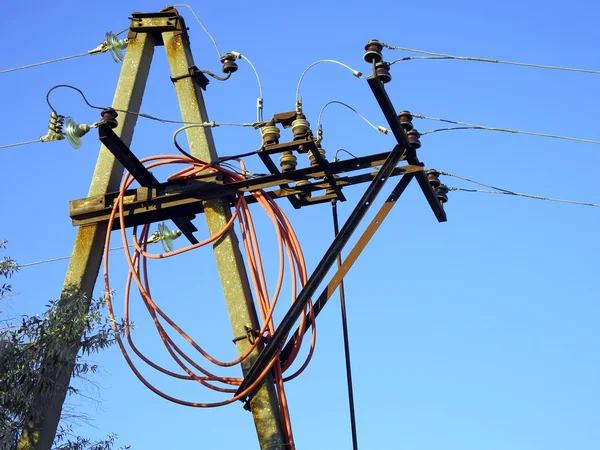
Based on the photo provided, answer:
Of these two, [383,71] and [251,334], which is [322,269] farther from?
[383,71]

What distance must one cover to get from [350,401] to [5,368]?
3048 mm

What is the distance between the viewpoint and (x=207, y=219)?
1046cm

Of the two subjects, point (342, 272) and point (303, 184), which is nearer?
point (342, 272)

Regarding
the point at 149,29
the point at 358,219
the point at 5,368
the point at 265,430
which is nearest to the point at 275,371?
the point at 265,430

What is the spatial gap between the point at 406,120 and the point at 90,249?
10.5 ft

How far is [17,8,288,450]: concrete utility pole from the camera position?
9.37 m

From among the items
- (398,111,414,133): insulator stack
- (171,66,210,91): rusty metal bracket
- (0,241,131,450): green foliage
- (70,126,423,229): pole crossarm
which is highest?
(171,66,210,91): rusty metal bracket

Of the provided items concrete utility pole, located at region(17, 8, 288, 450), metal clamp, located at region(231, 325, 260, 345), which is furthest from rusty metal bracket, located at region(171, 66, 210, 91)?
metal clamp, located at region(231, 325, 260, 345)

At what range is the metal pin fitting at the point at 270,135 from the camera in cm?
1011

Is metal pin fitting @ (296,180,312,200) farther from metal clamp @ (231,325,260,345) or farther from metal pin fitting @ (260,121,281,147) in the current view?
metal clamp @ (231,325,260,345)

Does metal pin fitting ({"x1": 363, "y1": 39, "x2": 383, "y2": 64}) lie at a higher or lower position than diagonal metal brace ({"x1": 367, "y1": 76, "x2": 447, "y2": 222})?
higher

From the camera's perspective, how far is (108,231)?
34.2ft

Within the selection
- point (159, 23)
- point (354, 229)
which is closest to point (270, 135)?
point (354, 229)

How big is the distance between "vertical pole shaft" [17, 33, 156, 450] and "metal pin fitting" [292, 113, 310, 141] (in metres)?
1.86
